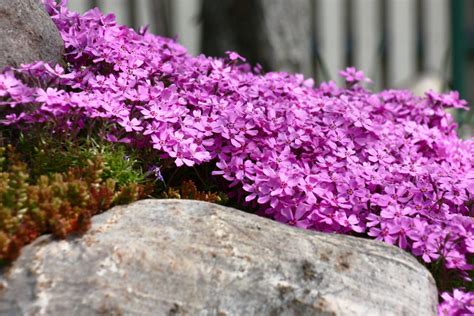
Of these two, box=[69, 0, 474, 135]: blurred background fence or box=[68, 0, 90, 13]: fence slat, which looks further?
box=[68, 0, 90, 13]: fence slat

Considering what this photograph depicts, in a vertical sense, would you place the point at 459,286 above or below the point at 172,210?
below

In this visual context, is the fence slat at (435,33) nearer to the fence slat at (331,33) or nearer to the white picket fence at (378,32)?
the white picket fence at (378,32)

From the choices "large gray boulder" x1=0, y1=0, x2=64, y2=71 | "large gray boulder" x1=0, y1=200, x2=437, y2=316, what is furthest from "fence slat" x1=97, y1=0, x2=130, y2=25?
"large gray boulder" x1=0, y1=200, x2=437, y2=316

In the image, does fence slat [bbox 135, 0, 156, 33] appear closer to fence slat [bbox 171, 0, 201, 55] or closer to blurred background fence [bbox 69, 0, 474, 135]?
blurred background fence [bbox 69, 0, 474, 135]

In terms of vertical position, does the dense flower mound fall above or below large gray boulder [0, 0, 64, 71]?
below

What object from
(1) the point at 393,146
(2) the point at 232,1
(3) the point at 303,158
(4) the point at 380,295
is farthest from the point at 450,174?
(2) the point at 232,1

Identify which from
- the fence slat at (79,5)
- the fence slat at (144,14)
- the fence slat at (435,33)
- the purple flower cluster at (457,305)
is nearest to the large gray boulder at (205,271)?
the purple flower cluster at (457,305)

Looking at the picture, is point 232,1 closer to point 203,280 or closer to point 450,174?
point 450,174
